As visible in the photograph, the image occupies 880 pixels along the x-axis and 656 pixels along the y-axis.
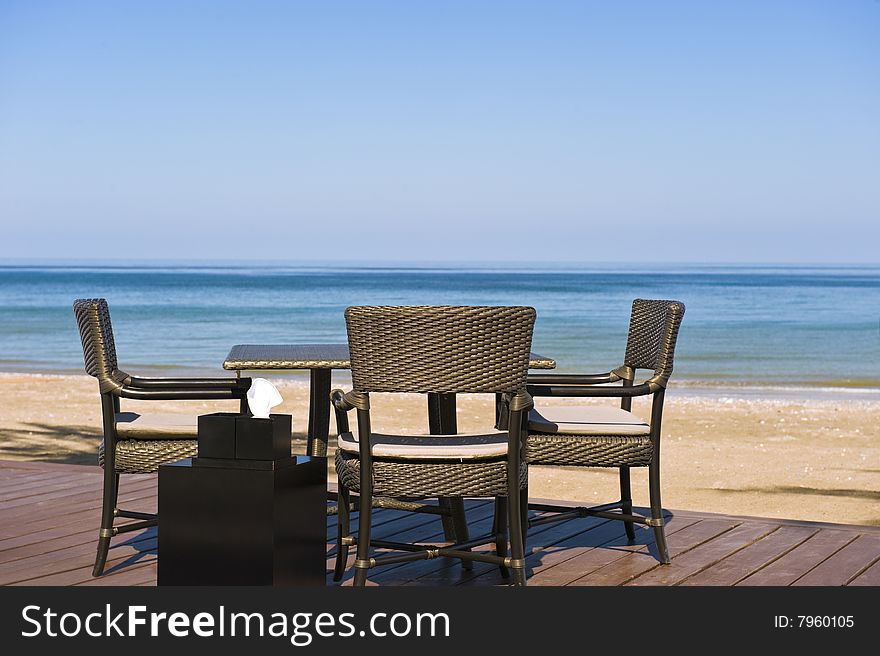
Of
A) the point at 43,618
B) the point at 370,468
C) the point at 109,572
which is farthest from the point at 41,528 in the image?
the point at 370,468

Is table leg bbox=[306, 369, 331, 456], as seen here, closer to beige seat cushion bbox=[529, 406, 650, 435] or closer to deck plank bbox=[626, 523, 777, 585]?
beige seat cushion bbox=[529, 406, 650, 435]

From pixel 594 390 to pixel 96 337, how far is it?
1657mm

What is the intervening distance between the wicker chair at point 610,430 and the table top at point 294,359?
0.18 m

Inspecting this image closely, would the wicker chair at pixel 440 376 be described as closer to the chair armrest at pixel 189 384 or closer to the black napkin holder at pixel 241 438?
the black napkin holder at pixel 241 438

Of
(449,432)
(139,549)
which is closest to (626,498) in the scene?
(449,432)

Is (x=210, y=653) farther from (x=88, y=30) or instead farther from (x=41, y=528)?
(x=88, y=30)

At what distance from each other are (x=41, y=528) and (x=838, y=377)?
14.1 meters

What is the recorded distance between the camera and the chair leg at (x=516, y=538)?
3057 millimetres

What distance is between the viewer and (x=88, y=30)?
1554 inches

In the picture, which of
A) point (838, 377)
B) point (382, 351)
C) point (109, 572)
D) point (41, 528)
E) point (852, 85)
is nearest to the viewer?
point (382, 351)

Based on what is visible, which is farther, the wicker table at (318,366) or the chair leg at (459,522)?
the chair leg at (459,522)

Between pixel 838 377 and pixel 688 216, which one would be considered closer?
pixel 838 377

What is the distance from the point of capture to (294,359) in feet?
11.6

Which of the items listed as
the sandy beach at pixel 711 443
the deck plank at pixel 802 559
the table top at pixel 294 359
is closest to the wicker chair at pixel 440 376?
the table top at pixel 294 359
